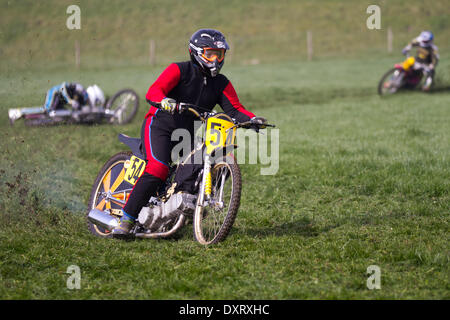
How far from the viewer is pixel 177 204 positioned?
5.81 meters

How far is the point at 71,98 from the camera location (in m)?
14.1

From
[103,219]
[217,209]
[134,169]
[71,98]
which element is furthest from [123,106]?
[217,209]

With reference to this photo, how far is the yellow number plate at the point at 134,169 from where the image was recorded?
6282mm

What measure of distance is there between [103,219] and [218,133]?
1677 mm

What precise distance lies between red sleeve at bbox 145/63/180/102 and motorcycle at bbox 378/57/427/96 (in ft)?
47.9

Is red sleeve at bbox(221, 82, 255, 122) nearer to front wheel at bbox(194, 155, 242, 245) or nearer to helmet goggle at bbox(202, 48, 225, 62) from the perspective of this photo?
helmet goggle at bbox(202, 48, 225, 62)

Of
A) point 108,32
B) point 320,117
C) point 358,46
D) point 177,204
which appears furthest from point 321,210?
point 108,32

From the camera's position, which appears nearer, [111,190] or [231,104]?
[231,104]

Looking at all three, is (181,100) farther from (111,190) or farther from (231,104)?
(111,190)

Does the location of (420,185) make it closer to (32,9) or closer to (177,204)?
(177,204)

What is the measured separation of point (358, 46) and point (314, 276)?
4309cm

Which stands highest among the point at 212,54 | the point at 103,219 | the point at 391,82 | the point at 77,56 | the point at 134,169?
the point at 77,56

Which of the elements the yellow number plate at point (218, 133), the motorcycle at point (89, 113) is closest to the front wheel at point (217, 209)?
the yellow number plate at point (218, 133)

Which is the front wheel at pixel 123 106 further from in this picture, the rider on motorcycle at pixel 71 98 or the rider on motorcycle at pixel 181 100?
the rider on motorcycle at pixel 181 100
